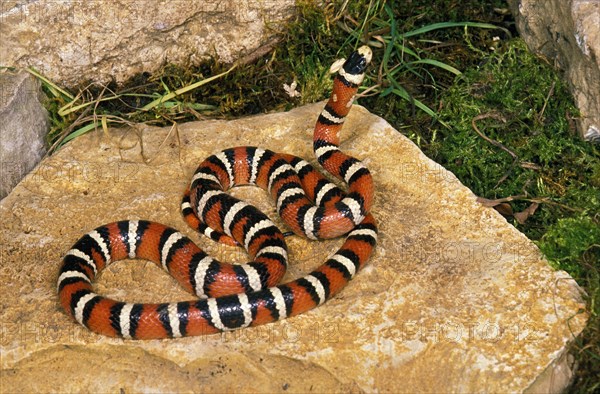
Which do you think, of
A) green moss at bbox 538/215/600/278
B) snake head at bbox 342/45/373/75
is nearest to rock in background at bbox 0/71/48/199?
snake head at bbox 342/45/373/75

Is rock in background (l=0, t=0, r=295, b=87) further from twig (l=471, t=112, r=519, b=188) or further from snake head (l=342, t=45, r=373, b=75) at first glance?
twig (l=471, t=112, r=519, b=188)

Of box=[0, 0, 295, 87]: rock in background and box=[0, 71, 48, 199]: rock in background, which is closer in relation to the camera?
box=[0, 71, 48, 199]: rock in background

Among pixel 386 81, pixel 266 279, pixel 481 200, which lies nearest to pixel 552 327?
pixel 481 200

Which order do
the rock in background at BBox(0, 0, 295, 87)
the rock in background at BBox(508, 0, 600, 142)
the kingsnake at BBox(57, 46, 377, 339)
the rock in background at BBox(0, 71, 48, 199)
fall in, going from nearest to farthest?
the kingsnake at BBox(57, 46, 377, 339), the rock in background at BBox(508, 0, 600, 142), the rock in background at BBox(0, 71, 48, 199), the rock in background at BBox(0, 0, 295, 87)

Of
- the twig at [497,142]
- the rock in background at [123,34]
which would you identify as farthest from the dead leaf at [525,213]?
the rock in background at [123,34]

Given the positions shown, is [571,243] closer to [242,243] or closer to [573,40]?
[573,40]

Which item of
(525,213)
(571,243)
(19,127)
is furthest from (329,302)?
(19,127)
